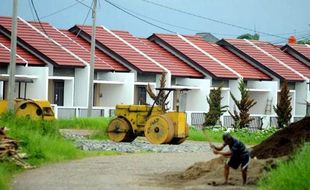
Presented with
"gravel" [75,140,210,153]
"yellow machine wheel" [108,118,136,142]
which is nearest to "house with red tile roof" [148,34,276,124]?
"yellow machine wheel" [108,118,136,142]

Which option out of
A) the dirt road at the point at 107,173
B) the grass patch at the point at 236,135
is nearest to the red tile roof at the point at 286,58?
the grass patch at the point at 236,135

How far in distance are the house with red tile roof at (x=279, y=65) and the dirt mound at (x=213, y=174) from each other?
132ft

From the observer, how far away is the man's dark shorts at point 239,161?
729 inches

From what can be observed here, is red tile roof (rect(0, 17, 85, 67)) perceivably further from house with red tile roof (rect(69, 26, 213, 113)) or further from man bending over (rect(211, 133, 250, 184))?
man bending over (rect(211, 133, 250, 184))

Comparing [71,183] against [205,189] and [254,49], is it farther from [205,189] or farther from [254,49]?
[254,49]

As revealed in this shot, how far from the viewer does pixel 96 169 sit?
23.1 metres

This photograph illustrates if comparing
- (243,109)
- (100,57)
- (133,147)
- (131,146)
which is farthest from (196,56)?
(133,147)

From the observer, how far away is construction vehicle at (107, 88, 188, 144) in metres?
33.9

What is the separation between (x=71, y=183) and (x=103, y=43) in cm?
3715

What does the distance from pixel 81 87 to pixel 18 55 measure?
16.0 feet

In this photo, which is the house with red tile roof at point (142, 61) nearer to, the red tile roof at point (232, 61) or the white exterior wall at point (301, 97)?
the red tile roof at point (232, 61)

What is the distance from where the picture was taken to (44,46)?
2003 inches

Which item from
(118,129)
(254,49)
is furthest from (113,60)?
(118,129)

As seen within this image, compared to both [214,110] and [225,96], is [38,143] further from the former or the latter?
[225,96]
